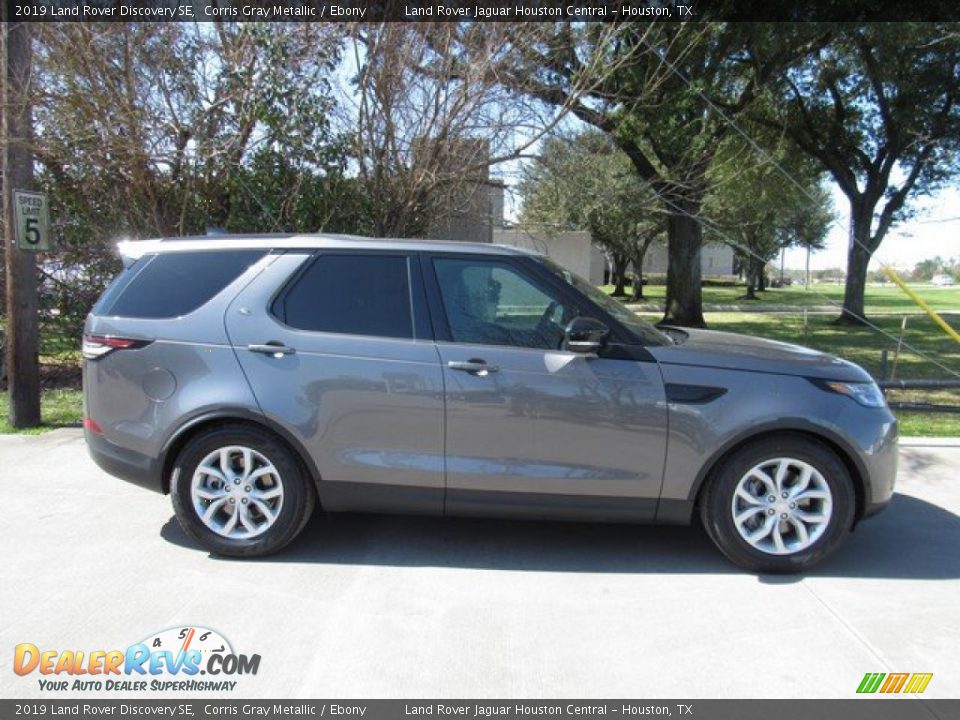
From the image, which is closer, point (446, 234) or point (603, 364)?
point (603, 364)

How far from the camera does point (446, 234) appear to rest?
11141mm

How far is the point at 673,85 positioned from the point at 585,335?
10195 millimetres

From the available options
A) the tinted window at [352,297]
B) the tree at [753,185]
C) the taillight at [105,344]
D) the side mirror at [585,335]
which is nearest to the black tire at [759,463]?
the side mirror at [585,335]

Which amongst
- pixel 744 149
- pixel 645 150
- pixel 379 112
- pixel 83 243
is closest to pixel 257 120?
pixel 379 112

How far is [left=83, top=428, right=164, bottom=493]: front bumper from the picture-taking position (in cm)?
423

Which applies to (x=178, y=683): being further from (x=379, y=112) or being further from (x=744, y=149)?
(x=744, y=149)

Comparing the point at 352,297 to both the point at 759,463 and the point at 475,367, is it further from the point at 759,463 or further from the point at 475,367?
the point at 759,463

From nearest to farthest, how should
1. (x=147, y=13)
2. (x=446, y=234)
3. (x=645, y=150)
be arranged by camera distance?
(x=147, y=13) < (x=446, y=234) < (x=645, y=150)

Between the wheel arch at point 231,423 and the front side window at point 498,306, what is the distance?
1104 millimetres

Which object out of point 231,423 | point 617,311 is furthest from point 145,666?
point 617,311

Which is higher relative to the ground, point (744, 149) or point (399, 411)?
point (744, 149)

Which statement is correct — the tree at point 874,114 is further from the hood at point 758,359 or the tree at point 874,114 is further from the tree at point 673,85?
the hood at point 758,359

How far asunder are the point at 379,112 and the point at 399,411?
17.9ft

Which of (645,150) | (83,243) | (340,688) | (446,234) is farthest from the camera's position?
(645,150)
